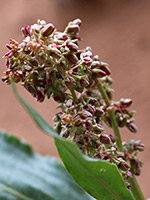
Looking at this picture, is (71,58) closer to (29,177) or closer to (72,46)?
(72,46)

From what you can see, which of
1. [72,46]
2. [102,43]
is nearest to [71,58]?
[72,46]

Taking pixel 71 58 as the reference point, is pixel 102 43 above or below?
above

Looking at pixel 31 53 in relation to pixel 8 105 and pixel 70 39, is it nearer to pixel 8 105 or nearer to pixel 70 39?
pixel 70 39

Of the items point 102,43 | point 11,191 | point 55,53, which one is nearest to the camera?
point 55,53

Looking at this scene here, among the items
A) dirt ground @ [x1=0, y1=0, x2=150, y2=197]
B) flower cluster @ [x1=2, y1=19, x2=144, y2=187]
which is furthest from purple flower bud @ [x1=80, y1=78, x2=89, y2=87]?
dirt ground @ [x1=0, y1=0, x2=150, y2=197]

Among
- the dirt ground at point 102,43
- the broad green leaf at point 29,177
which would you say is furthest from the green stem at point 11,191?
the dirt ground at point 102,43

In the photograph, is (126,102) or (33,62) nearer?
(33,62)

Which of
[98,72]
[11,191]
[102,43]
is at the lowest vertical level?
[11,191]

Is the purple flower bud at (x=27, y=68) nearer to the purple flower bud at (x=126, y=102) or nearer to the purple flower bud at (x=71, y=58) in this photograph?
the purple flower bud at (x=71, y=58)

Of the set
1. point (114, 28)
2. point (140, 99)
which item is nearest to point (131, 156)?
point (140, 99)
